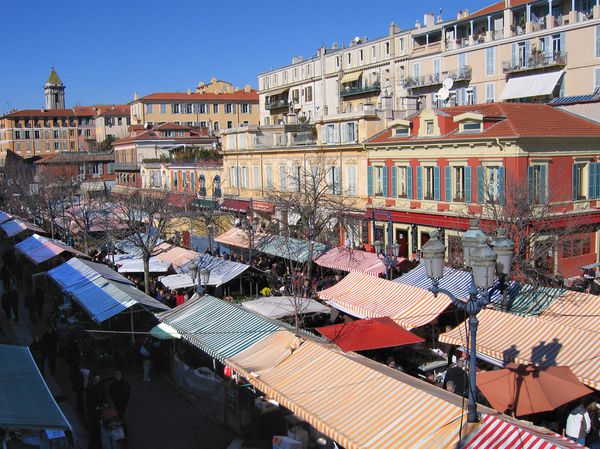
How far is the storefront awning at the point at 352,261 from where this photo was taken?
22.8 meters

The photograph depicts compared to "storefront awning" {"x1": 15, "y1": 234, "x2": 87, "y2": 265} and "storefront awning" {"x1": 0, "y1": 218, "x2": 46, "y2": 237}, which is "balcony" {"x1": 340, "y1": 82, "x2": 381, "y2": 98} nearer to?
"storefront awning" {"x1": 0, "y1": 218, "x2": 46, "y2": 237}

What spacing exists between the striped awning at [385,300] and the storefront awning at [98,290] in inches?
193

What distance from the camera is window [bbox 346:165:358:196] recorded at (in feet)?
111

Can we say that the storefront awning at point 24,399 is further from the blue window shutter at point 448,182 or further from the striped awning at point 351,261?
the blue window shutter at point 448,182

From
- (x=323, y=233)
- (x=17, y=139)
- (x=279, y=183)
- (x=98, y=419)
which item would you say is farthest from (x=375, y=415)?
(x=17, y=139)

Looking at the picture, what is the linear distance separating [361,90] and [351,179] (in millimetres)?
29221

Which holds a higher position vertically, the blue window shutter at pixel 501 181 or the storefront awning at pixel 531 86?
the storefront awning at pixel 531 86

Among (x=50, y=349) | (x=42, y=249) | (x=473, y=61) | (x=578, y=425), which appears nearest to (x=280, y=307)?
(x=50, y=349)

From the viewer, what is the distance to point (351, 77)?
62688mm

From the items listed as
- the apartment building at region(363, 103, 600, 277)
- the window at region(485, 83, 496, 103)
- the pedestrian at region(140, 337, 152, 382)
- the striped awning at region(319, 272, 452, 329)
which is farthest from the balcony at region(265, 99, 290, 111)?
the pedestrian at region(140, 337, 152, 382)

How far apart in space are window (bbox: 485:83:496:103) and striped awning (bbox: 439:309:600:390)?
1377 inches

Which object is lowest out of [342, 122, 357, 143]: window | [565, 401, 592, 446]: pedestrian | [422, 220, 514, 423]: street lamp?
[565, 401, 592, 446]: pedestrian

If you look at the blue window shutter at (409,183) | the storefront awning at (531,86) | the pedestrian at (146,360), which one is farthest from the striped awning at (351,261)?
the storefront awning at (531,86)

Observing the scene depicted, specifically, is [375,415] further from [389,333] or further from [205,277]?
[205,277]
